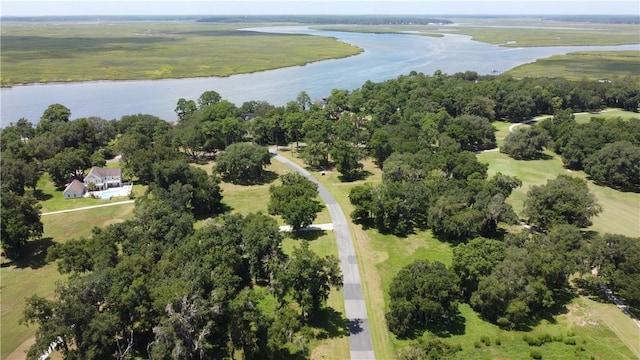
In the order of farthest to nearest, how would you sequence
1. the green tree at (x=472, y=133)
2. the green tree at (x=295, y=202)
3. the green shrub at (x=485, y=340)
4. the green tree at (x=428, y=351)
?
1. the green tree at (x=472, y=133)
2. the green tree at (x=295, y=202)
3. the green shrub at (x=485, y=340)
4. the green tree at (x=428, y=351)

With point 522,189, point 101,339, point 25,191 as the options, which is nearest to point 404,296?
point 101,339

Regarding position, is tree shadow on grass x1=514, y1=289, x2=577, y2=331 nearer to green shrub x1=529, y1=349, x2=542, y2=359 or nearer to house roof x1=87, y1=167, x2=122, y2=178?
green shrub x1=529, y1=349, x2=542, y2=359

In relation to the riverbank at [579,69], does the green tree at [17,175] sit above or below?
below

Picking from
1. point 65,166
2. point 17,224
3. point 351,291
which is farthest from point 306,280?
point 65,166

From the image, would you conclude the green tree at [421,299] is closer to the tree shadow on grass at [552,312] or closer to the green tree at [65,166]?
the tree shadow on grass at [552,312]

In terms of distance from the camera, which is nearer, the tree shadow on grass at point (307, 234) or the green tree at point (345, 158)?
the tree shadow on grass at point (307, 234)

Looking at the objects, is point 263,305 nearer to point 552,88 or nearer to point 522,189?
point 522,189

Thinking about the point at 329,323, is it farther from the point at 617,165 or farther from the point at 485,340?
the point at 617,165

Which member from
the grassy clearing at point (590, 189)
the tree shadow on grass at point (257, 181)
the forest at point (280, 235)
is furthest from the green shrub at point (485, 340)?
the tree shadow on grass at point (257, 181)

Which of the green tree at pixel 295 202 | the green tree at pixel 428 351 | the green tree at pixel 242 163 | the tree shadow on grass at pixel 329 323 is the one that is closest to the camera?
the green tree at pixel 428 351
